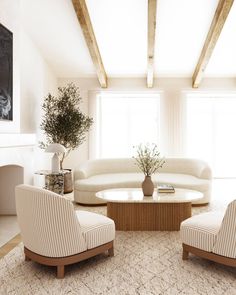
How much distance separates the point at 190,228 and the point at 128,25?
13.3 ft

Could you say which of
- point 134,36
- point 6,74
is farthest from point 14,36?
point 134,36

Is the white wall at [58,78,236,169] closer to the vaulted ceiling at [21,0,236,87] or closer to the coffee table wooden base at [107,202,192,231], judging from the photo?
the vaulted ceiling at [21,0,236,87]

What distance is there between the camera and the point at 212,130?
795 centimetres

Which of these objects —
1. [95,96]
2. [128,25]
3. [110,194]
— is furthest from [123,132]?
[110,194]

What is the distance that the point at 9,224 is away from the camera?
416cm

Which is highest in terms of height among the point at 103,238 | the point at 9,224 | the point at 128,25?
the point at 128,25

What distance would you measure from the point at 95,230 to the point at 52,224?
426 mm

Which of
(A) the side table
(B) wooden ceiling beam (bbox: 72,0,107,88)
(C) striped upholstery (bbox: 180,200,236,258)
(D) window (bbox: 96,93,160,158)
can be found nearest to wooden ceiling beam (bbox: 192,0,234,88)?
(D) window (bbox: 96,93,160,158)

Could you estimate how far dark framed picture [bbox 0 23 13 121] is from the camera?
3.85m

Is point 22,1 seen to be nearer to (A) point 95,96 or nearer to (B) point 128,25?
(B) point 128,25

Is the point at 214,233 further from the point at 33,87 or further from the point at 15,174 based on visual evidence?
the point at 33,87

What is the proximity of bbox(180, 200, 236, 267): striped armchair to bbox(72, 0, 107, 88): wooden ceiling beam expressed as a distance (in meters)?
3.58

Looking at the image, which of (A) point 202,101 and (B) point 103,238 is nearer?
(B) point 103,238

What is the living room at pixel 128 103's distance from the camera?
2541mm
